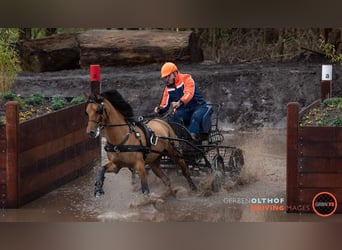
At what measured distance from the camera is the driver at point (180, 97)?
6492 millimetres

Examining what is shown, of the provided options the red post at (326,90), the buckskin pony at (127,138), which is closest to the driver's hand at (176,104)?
the buckskin pony at (127,138)

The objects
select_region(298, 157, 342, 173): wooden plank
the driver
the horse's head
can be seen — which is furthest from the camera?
the driver

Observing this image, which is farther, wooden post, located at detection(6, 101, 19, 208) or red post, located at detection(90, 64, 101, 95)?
red post, located at detection(90, 64, 101, 95)

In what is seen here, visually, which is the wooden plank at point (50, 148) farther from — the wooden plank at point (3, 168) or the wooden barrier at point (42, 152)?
the wooden plank at point (3, 168)

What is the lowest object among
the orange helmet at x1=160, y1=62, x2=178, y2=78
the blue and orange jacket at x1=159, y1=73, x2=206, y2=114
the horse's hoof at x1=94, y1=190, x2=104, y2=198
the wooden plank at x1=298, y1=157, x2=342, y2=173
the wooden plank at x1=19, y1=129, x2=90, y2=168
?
the horse's hoof at x1=94, y1=190, x2=104, y2=198

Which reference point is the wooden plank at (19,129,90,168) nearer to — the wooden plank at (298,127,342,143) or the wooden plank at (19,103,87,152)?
the wooden plank at (19,103,87,152)

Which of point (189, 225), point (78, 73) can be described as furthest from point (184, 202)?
point (78, 73)

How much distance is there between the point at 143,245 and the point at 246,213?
67 centimetres

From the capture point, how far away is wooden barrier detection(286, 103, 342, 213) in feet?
20.9

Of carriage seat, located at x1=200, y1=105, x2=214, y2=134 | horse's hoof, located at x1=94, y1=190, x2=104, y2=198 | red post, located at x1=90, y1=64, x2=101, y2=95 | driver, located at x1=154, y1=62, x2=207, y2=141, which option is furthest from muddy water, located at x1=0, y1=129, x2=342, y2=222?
red post, located at x1=90, y1=64, x2=101, y2=95

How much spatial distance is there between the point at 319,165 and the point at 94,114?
1.40 metres

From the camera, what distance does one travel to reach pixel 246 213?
21.1 ft

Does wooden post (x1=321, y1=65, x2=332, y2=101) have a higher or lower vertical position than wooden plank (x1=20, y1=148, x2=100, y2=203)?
higher

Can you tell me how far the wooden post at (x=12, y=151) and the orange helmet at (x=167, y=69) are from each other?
915 millimetres
